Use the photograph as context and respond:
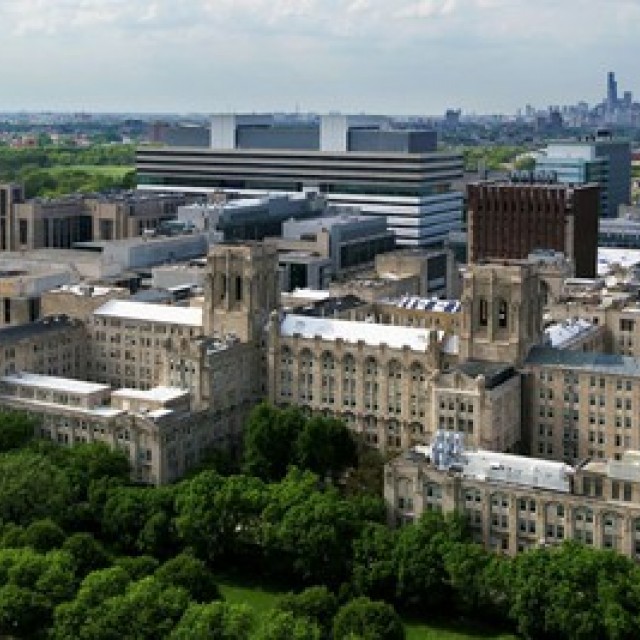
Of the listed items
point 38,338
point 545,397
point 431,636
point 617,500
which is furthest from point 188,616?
point 38,338

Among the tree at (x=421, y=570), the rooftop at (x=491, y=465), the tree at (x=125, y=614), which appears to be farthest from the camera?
the rooftop at (x=491, y=465)

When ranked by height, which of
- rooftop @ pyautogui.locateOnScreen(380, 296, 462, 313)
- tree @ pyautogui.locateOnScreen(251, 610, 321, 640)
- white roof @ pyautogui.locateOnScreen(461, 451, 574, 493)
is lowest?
tree @ pyautogui.locateOnScreen(251, 610, 321, 640)

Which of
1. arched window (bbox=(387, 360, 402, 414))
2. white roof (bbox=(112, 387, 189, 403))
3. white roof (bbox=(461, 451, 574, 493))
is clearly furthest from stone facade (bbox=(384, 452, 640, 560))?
white roof (bbox=(112, 387, 189, 403))

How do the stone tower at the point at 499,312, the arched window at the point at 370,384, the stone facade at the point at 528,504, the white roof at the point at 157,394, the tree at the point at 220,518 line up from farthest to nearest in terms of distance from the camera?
the arched window at the point at 370,384, the stone tower at the point at 499,312, the white roof at the point at 157,394, the tree at the point at 220,518, the stone facade at the point at 528,504

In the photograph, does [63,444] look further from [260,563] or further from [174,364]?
[260,563]

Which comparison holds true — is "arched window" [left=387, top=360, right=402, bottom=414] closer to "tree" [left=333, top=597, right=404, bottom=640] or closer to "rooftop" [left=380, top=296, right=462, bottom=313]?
"rooftop" [left=380, top=296, right=462, bottom=313]

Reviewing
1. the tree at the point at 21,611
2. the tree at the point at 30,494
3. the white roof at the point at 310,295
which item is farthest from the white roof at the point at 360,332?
the tree at the point at 21,611

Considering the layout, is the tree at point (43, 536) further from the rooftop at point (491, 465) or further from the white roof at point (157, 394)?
the rooftop at point (491, 465)
